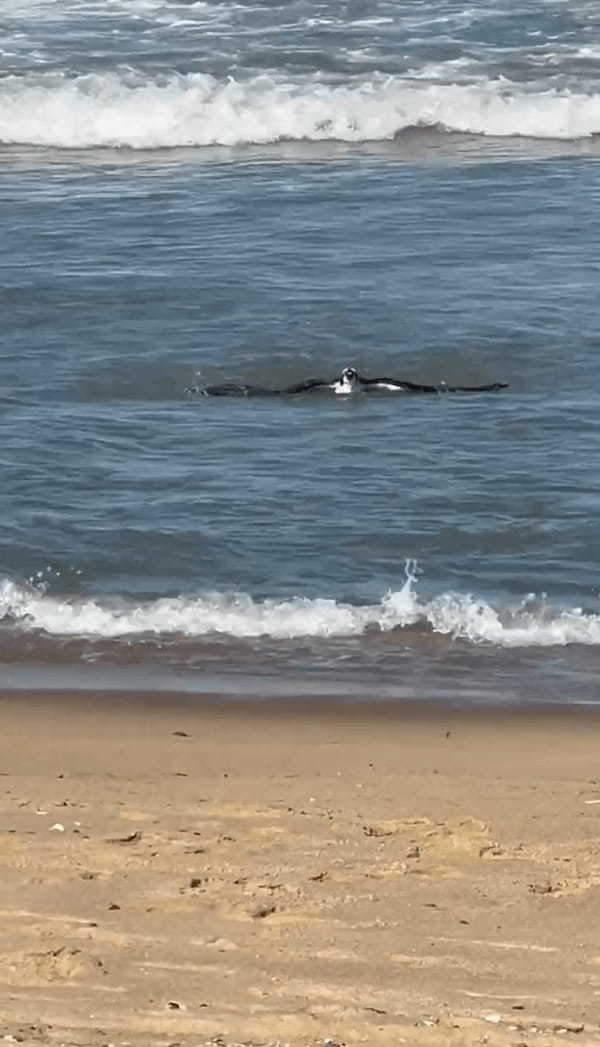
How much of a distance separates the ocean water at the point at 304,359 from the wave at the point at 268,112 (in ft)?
0.12

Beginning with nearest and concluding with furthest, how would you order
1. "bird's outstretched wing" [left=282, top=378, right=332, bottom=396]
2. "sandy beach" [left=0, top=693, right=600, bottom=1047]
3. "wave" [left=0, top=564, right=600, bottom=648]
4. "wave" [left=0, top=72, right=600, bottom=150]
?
"sandy beach" [left=0, top=693, right=600, bottom=1047] < "wave" [left=0, top=564, right=600, bottom=648] < "bird's outstretched wing" [left=282, top=378, right=332, bottom=396] < "wave" [left=0, top=72, right=600, bottom=150]

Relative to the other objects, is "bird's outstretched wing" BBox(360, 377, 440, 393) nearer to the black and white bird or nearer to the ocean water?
the black and white bird

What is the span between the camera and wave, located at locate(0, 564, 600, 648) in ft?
29.3

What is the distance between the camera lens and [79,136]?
68.4 ft

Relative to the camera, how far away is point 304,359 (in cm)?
1296

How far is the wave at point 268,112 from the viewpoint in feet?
66.5

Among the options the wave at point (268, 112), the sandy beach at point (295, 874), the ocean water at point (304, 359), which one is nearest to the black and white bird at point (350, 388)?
the ocean water at point (304, 359)

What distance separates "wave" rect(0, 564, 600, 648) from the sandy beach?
885 millimetres

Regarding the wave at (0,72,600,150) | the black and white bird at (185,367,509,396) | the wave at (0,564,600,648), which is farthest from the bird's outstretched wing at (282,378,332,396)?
the wave at (0,72,600,150)

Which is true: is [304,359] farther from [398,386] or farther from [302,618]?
[302,618]

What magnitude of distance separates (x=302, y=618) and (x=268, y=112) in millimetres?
12526

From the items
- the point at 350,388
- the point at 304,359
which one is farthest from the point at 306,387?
the point at 304,359

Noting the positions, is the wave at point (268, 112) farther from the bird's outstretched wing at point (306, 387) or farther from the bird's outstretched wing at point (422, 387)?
the bird's outstretched wing at point (306, 387)

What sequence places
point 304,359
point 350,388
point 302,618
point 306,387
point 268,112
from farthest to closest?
1. point 268,112
2. point 304,359
3. point 306,387
4. point 350,388
5. point 302,618
